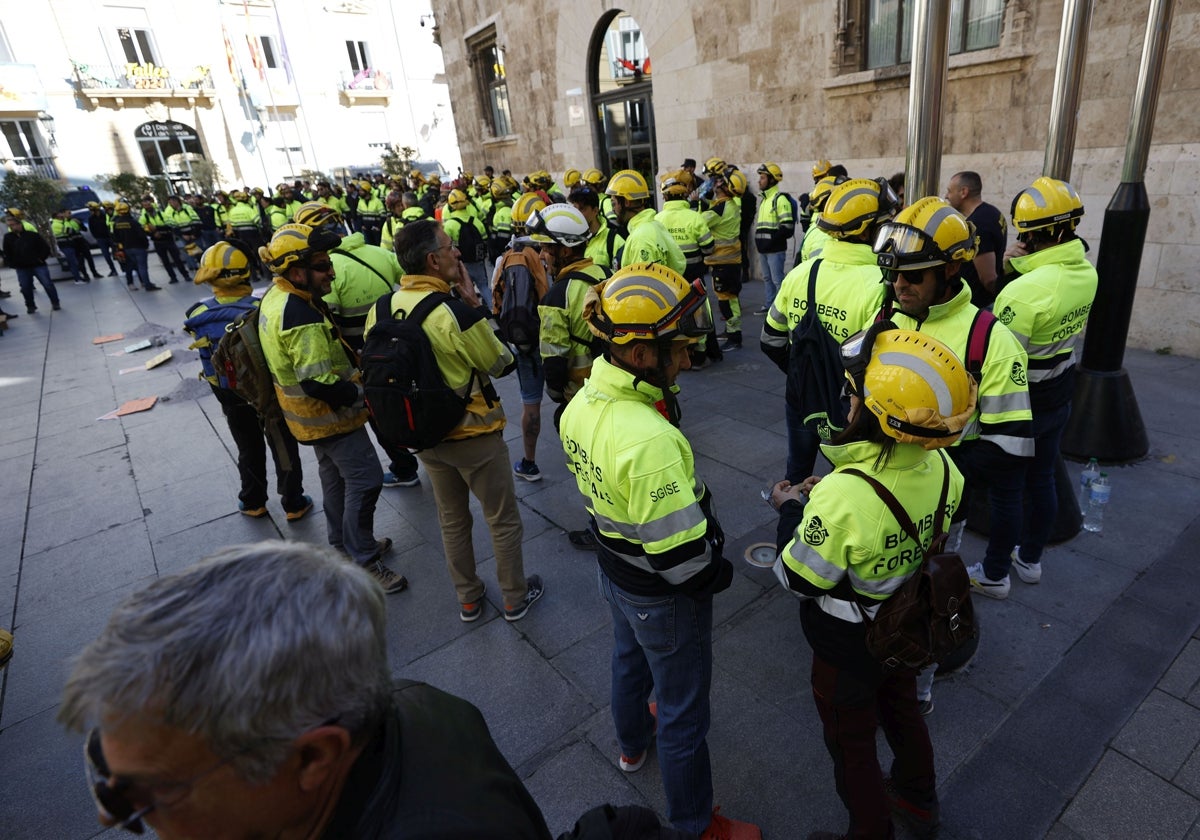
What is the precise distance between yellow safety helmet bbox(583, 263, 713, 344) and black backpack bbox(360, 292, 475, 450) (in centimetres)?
121

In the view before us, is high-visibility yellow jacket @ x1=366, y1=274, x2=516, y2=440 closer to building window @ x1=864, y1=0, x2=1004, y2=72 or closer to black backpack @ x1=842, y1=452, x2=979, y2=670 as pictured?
black backpack @ x1=842, y1=452, x2=979, y2=670

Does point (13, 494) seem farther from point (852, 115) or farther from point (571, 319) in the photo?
point (852, 115)

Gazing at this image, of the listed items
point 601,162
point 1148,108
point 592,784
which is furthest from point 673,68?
point 592,784

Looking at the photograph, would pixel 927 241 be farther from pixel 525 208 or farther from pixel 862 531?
pixel 525 208

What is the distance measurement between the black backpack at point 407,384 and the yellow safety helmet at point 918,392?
6.48ft

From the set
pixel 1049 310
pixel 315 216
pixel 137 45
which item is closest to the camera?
pixel 1049 310

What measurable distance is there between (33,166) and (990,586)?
38309 millimetres

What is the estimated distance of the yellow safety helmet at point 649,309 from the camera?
2.09 m

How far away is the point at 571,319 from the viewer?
4.24 metres

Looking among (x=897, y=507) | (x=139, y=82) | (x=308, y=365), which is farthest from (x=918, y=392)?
(x=139, y=82)

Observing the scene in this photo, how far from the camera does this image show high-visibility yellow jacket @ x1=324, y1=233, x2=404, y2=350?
4844 millimetres

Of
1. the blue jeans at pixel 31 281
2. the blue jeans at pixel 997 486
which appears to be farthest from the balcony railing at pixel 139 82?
the blue jeans at pixel 997 486

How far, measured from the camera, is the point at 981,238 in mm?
4809

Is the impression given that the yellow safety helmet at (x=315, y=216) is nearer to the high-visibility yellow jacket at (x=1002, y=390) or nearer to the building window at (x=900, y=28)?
the high-visibility yellow jacket at (x=1002, y=390)
